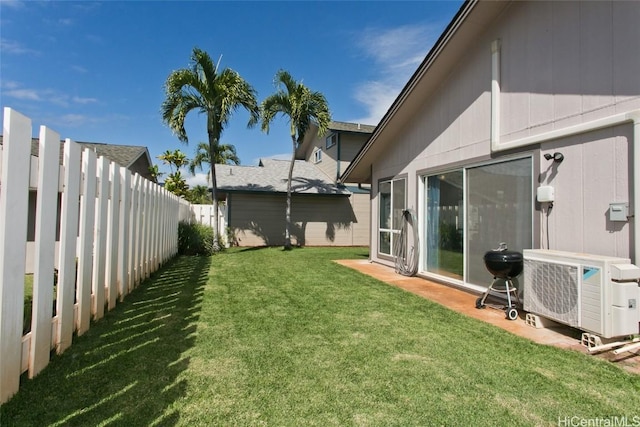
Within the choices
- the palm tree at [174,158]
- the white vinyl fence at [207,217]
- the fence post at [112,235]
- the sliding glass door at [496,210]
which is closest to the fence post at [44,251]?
the fence post at [112,235]

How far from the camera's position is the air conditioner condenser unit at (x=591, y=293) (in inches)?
132

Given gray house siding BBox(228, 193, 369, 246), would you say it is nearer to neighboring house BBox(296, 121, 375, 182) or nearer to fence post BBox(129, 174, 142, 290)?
neighboring house BBox(296, 121, 375, 182)

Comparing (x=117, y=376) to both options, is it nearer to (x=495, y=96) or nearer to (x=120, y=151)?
(x=495, y=96)

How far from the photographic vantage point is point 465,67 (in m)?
6.40

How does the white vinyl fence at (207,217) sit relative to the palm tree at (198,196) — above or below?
below

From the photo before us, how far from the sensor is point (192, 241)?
38.9 feet

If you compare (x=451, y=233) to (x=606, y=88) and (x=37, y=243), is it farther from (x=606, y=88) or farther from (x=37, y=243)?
(x=37, y=243)

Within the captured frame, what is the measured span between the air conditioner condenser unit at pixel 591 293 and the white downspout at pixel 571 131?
429 millimetres

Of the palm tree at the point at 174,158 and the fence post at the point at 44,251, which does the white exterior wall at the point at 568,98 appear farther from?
the palm tree at the point at 174,158

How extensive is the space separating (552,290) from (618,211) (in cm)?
113

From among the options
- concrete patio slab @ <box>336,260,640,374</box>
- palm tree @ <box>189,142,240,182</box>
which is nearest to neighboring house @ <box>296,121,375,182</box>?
palm tree @ <box>189,142,240,182</box>

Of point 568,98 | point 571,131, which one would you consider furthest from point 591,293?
point 568,98

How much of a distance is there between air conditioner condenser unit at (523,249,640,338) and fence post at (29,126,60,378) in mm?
5044

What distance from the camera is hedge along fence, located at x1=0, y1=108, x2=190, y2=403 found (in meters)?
2.18
